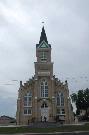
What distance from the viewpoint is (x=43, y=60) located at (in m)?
72.2

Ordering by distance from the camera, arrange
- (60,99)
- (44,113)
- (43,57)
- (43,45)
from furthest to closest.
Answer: (43,45)
(43,57)
(60,99)
(44,113)

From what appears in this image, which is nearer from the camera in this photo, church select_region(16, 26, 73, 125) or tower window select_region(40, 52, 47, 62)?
church select_region(16, 26, 73, 125)

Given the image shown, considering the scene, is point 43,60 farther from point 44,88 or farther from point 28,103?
point 28,103

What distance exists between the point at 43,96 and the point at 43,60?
25.3 ft

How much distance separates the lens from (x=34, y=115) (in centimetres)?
→ 6825

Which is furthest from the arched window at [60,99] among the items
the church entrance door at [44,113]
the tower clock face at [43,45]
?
the tower clock face at [43,45]

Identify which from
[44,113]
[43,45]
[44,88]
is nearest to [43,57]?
[43,45]

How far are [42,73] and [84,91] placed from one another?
1583 inches

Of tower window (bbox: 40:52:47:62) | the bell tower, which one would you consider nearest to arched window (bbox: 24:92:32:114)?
the bell tower

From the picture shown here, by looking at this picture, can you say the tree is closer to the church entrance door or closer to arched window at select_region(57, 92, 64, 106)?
arched window at select_region(57, 92, 64, 106)

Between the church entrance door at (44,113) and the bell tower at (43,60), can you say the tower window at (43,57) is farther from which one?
the church entrance door at (44,113)

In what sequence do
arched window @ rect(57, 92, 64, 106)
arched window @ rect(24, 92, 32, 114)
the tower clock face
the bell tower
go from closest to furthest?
arched window @ rect(24, 92, 32, 114)
arched window @ rect(57, 92, 64, 106)
the bell tower
the tower clock face

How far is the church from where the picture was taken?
225 ft

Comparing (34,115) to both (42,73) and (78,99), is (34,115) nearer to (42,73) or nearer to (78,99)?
(42,73)
